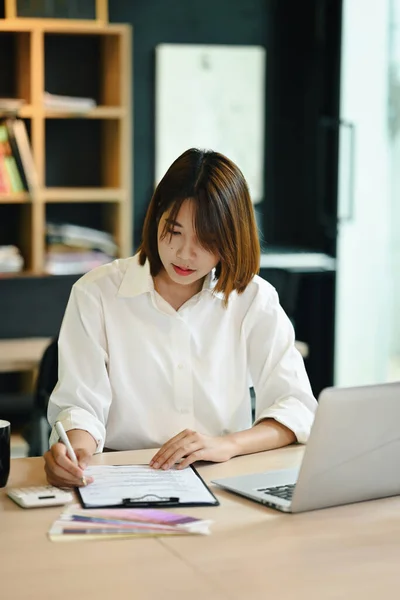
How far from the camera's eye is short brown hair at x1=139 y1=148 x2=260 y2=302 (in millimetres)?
2002

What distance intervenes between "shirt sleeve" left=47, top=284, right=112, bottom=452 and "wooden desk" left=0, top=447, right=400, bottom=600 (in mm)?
394

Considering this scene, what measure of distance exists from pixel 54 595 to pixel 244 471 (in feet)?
2.16

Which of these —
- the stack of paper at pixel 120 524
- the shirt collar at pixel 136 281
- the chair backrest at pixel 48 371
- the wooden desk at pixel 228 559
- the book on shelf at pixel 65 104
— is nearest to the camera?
the wooden desk at pixel 228 559

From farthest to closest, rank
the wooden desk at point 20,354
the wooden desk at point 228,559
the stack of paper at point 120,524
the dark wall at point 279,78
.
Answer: the dark wall at point 279,78 → the wooden desk at point 20,354 → the stack of paper at point 120,524 → the wooden desk at point 228,559

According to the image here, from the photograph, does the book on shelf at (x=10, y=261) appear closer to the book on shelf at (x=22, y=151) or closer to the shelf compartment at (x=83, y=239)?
the shelf compartment at (x=83, y=239)

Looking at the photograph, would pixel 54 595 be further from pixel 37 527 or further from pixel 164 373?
pixel 164 373

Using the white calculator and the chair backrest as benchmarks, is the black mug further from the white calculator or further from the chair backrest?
the chair backrest

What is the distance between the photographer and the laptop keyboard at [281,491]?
5.55 ft

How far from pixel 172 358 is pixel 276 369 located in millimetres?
226

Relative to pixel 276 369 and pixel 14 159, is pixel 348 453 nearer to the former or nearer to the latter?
pixel 276 369

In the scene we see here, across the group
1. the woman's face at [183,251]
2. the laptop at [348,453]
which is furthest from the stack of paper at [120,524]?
the woman's face at [183,251]

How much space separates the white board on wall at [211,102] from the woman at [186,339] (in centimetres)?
265

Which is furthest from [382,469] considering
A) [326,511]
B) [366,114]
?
[366,114]

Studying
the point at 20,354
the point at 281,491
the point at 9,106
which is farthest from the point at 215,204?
the point at 9,106
